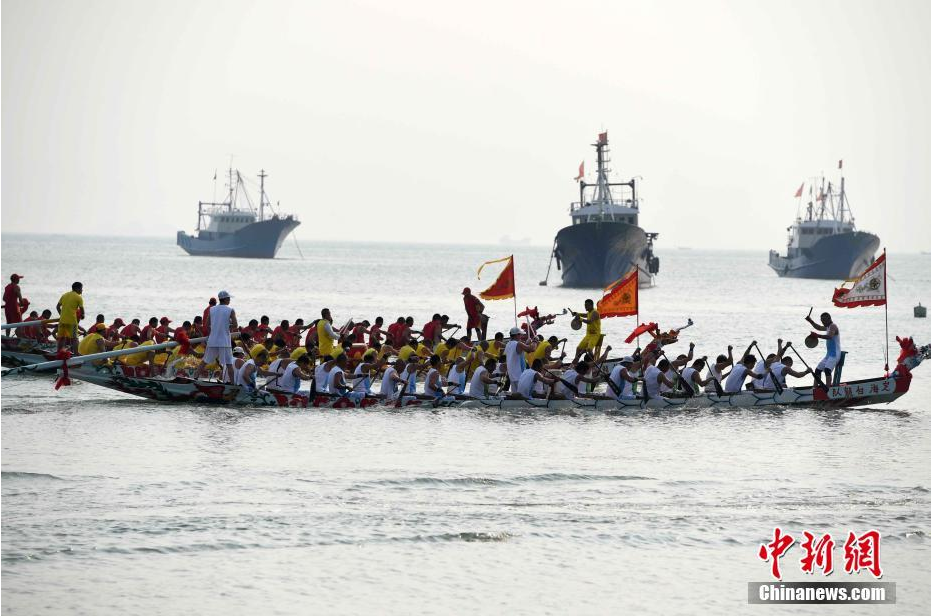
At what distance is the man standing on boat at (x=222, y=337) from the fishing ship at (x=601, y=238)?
58.2 m

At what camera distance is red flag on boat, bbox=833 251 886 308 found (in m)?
26.9

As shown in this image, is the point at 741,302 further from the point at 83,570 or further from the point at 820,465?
the point at 83,570

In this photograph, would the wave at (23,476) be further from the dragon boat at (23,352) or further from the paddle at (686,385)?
the paddle at (686,385)

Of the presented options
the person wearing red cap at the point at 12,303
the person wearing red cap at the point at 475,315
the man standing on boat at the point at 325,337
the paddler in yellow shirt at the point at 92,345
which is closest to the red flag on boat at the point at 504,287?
the person wearing red cap at the point at 475,315

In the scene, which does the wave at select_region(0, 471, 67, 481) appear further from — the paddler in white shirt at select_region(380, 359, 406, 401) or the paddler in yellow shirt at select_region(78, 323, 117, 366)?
the paddler in yellow shirt at select_region(78, 323, 117, 366)

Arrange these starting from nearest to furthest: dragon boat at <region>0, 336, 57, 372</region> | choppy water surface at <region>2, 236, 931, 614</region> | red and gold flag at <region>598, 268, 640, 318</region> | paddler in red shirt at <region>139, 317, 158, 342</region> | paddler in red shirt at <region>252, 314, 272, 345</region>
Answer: choppy water surface at <region>2, 236, 931, 614</region>
paddler in red shirt at <region>139, 317, 158, 342</region>
dragon boat at <region>0, 336, 57, 372</region>
red and gold flag at <region>598, 268, 640, 318</region>
paddler in red shirt at <region>252, 314, 272, 345</region>

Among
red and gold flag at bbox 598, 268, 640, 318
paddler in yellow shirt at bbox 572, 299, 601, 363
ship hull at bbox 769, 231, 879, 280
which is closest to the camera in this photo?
paddler in yellow shirt at bbox 572, 299, 601, 363

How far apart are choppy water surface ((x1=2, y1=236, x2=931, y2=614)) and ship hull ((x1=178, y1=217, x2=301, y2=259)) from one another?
5311 inches

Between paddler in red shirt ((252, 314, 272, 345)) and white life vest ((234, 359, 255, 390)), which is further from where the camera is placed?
paddler in red shirt ((252, 314, 272, 345))

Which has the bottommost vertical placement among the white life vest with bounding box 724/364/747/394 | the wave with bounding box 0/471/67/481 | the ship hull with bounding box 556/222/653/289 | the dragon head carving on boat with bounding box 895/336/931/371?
the wave with bounding box 0/471/67/481

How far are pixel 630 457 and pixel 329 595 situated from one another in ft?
27.1

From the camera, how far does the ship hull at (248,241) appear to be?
161250 millimetres

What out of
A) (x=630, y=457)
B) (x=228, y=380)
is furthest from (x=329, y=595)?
(x=228, y=380)
